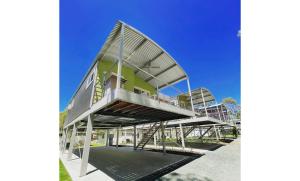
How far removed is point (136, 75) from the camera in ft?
37.7

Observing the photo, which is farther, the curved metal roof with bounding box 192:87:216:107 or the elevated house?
the curved metal roof with bounding box 192:87:216:107

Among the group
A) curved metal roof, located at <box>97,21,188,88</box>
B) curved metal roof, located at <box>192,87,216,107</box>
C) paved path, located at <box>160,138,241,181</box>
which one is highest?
curved metal roof, located at <box>97,21,188,88</box>

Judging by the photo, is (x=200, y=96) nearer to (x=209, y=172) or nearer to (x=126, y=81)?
(x=126, y=81)

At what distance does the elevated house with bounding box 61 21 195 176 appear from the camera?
17.5 ft

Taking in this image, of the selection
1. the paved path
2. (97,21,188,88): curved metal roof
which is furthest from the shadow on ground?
(97,21,188,88): curved metal roof

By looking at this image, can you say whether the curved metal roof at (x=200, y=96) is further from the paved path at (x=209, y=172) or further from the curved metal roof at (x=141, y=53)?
the paved path at (x=209, y=172)

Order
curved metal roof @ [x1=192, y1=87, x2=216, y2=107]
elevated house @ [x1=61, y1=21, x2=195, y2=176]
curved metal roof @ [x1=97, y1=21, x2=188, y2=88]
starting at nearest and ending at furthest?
elevated house @ [x1=61, y1=21, x2=195, y2=176] < curved metal roof @ [x1=97, y1=21, x2=188, y2=88] < curved metal roof @ [x1=192, y1=87, x2=216, y2=107]

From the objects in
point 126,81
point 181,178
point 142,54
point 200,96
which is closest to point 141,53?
point 142,54

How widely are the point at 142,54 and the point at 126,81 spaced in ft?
8.65

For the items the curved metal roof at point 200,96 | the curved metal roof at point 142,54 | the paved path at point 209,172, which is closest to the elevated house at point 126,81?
the curved metal roof at point 142,54

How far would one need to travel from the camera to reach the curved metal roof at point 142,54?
251 inches

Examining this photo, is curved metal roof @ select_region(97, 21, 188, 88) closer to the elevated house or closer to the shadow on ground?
the elevated house
